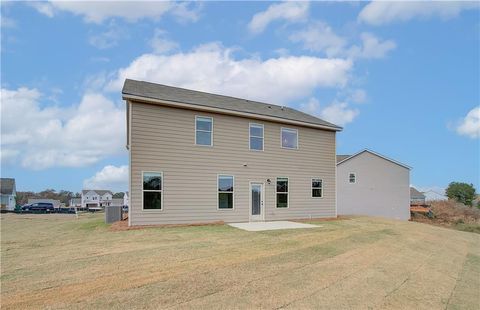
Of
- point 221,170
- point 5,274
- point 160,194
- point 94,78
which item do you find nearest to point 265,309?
point 5,274

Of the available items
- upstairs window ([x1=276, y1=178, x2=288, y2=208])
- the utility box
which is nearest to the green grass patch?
the utility box

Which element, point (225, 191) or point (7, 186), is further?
point (7, 186)

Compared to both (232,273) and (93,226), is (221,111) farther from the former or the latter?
(232,273)

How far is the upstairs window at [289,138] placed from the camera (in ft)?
59.0

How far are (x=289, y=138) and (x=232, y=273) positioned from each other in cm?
1225

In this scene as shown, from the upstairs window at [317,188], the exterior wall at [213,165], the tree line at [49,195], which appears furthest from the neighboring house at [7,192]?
the upstairs window at [317,188]

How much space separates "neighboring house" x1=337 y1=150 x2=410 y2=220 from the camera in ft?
91.0

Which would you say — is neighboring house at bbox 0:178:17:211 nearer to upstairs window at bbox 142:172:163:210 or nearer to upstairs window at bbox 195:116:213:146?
upstairs window at bbox 142:172:163:210

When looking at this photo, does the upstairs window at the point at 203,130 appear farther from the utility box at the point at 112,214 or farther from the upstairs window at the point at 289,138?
the utility box at the point at 112,214

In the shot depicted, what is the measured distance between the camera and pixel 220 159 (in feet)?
51.9

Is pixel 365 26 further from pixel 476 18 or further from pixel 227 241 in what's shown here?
pixel 227 241

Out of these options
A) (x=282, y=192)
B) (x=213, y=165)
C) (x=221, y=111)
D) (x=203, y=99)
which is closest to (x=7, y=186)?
(x=203, y=99)

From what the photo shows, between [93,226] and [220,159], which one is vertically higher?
[220,159]

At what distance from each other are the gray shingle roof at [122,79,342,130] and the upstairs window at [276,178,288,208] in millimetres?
3160
